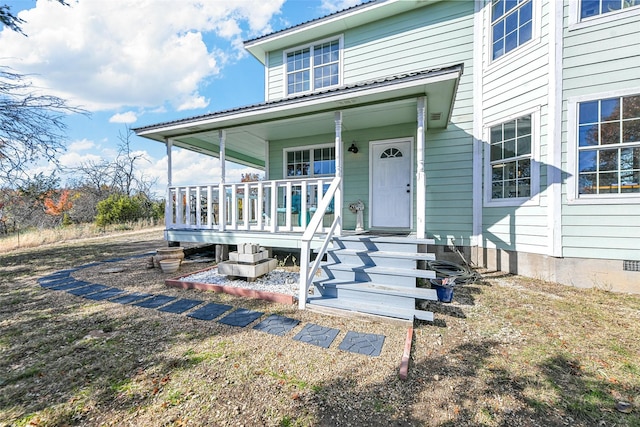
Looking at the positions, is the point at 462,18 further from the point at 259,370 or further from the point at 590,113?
the point at 259,370

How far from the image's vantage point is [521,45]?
16.3 ft

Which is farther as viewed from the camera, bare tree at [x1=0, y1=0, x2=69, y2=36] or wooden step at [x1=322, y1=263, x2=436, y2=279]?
bare tree at [x1=0, y1=0, x2=69, y2=36]

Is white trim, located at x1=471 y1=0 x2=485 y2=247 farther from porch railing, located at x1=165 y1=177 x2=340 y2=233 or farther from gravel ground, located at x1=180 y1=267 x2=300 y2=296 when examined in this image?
gravel ground, located at x1=180 y1=267 x2=300 y2=296

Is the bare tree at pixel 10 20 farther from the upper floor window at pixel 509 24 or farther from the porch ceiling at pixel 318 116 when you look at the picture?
the upper floor window at pixel 509 24

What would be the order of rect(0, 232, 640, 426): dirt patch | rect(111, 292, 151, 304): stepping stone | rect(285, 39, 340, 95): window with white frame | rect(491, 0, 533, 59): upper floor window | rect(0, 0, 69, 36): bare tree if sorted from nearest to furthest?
rect(0, 232, 640, 426): dirt patch, rect(111, 292, 151, 304): stepping stone, rect(491, 0, 533, 59): upper floor window, rect(0, 0, 69, 36): bare tree, rect(285, 39, 340, 95): window with white frame

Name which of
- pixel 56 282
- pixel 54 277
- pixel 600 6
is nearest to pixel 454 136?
pixel 600 6

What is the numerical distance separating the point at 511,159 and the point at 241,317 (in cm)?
571

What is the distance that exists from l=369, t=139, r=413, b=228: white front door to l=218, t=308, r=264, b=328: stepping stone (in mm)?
4017

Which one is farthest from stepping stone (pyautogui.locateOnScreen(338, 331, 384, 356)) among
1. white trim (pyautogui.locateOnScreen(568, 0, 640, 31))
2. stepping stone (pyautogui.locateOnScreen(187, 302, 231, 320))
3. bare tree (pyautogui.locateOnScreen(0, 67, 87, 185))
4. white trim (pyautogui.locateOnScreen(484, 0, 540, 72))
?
bare tree (pyautogui.locateOnScreen(0, 67, 87, 185))

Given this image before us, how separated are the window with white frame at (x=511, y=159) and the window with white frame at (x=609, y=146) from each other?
2.32ft

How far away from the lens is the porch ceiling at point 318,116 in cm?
439

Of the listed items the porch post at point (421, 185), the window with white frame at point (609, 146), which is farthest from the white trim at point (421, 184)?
the window with white frame at point (609, 146)

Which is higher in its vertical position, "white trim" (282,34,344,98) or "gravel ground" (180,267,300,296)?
"white trim" (282,34,344,98)

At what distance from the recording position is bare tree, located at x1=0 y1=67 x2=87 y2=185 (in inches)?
286
